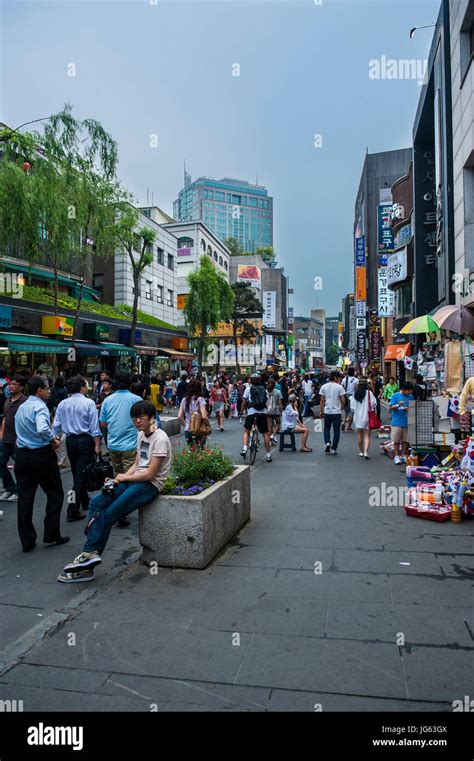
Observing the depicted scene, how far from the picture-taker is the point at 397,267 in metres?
30.9

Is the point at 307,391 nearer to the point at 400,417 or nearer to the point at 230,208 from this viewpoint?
the point at 400,417

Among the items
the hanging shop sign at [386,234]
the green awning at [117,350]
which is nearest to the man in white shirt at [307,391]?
the green awning at [117,350]

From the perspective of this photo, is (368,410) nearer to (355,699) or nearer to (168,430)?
(168,430)

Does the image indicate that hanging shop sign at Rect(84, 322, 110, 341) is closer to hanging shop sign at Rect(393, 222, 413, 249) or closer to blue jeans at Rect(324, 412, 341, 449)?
A: blue jeans at Rect(324, 412, 341, 449)

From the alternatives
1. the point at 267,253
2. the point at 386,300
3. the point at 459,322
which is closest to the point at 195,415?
the point at 459,322

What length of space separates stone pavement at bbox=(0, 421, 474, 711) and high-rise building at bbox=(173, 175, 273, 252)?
159 m

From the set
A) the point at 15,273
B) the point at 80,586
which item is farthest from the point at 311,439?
the point at 15,273

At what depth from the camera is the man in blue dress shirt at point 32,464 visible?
223 inches

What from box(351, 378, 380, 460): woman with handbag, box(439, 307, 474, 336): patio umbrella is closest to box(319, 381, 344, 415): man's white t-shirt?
box(351, 378, 380, 460): woman with handbag

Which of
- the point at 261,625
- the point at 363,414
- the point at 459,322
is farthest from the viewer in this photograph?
the point at 363,414

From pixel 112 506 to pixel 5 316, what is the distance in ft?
48.9

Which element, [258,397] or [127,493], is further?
[258,397]

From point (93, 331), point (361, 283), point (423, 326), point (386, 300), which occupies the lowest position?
point (423, 326)

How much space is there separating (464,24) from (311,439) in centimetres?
1138
